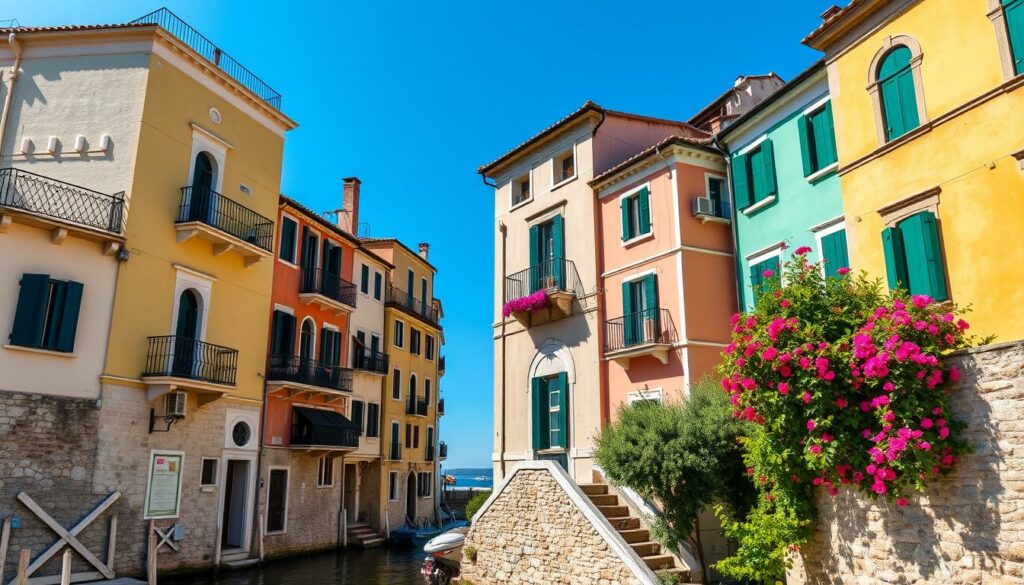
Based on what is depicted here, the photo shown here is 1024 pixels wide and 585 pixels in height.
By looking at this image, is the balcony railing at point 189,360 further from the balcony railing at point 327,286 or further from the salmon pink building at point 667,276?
the salmon pink building at point 667,276

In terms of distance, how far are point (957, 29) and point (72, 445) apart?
21.6 metres

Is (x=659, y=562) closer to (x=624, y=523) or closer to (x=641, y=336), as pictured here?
(x=624, y=523)

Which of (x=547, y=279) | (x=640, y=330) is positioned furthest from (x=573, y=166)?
(x=640, y=330)

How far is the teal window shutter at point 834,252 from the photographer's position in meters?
14.0

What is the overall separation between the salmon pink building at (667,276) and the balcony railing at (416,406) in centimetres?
2041

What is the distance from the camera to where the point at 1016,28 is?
10.4 meters

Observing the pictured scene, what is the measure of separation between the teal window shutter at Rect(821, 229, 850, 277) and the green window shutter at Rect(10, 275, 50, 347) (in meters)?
18.8

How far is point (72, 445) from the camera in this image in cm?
1817

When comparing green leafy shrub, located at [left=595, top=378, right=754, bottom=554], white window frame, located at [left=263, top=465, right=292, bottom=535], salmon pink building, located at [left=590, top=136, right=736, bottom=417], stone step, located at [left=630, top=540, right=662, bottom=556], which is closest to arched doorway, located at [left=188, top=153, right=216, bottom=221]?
white window frame, located at [left=263, top=465, right=292, bottom=535]

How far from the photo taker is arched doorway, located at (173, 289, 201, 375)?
68.1ft

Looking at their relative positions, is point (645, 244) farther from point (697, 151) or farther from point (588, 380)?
point (588, 380)

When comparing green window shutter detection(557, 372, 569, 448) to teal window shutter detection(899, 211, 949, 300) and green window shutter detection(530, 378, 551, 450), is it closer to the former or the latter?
green window shutter detection(530, 378, 551, 450)

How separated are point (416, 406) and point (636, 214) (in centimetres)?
2222

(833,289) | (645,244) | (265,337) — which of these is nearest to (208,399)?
(265,337)
